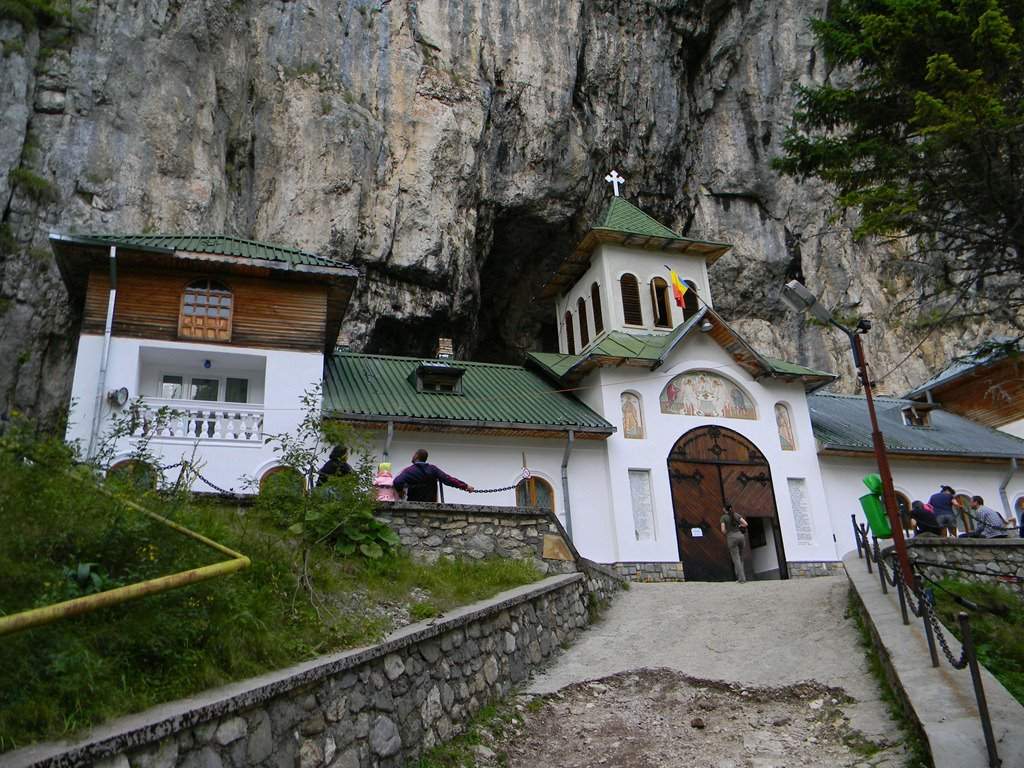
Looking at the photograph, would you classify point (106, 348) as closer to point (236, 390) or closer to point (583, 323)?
point (236, 390)

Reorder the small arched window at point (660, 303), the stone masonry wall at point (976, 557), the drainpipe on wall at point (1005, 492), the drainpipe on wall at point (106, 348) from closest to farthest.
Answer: the stone masonry wall at point (976, 557) → the drainpipe on wall at point (106, 348) → the drainpipe on wall at point (1005, 492) → the small arched window at point (660, 303)

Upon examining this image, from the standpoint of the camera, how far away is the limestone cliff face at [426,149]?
20906 mm

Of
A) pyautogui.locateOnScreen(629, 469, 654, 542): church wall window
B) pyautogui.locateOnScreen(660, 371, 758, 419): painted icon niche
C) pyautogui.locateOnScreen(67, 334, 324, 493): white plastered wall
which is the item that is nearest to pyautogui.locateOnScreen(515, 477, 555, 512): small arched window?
pyautogui.locateOnScreen(629, 469, 654, 542): church wall window

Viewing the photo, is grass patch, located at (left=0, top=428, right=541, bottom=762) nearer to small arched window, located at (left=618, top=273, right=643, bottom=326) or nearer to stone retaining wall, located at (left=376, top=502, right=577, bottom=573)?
stone retaining wall, located at (left=376, top=502, right=577, bottom=573)

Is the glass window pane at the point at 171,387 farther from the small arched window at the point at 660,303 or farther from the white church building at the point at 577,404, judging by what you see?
the small arched window at the point at 660,303

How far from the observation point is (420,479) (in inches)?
462

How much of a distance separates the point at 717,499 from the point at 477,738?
42.5 feet

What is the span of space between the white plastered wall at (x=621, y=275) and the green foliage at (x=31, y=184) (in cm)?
1410

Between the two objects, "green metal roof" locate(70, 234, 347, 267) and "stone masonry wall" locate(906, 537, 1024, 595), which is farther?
"green metal roof" locate(70, 234, 347, 267)

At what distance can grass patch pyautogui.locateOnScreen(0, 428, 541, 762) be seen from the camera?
14.2 ft

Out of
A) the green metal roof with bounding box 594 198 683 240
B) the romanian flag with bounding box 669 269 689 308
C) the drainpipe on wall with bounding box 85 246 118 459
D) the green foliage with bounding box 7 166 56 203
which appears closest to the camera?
the drainpipe on wall with bounding box 85 246 118 459

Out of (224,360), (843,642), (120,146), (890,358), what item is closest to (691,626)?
A: (843,642)

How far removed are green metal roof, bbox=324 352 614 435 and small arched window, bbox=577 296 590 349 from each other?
11.3ft

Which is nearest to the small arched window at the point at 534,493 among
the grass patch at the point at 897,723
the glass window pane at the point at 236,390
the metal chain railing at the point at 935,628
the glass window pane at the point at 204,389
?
the glass window pane at the point at 236,390
